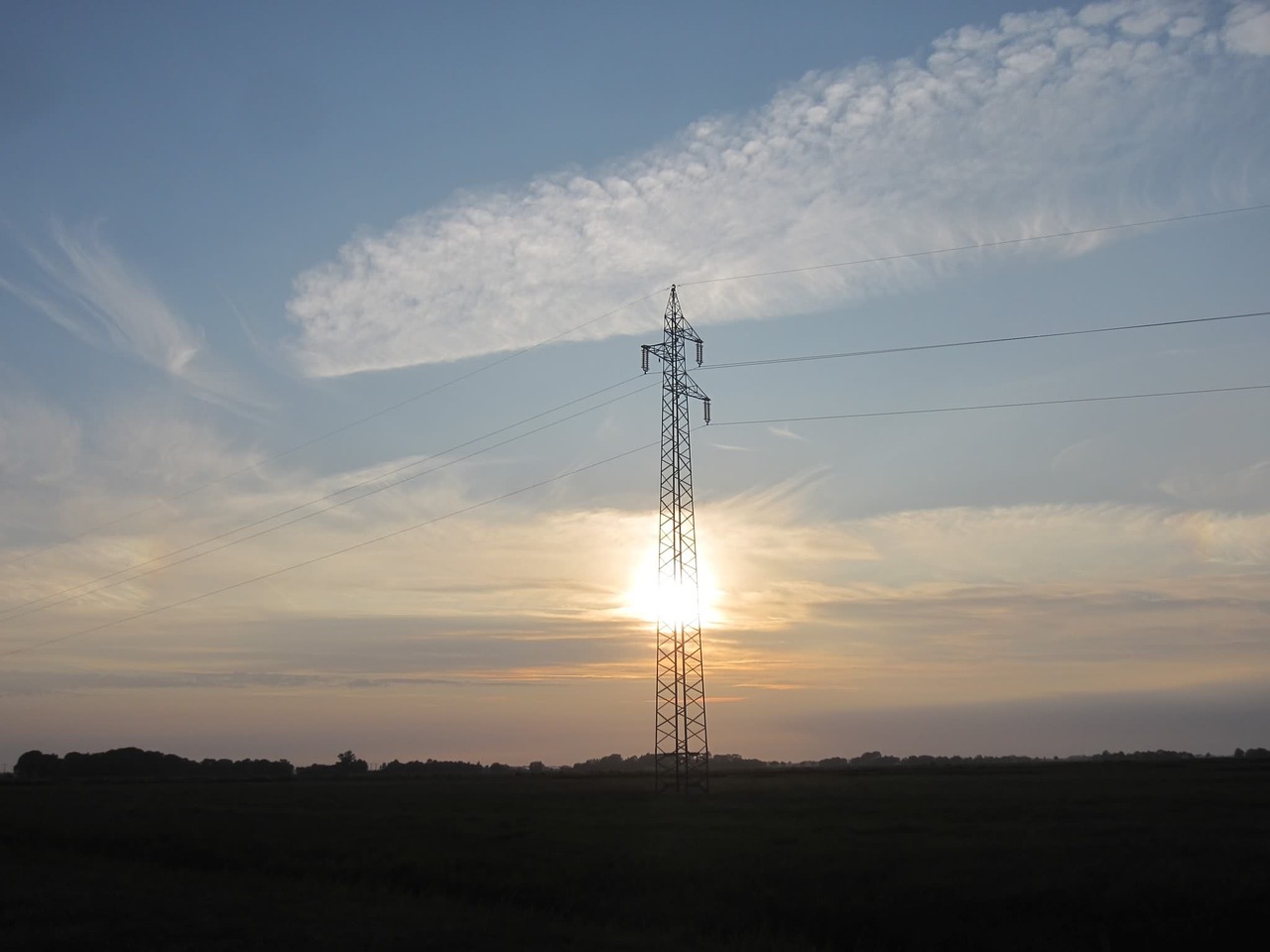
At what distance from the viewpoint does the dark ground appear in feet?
76.2

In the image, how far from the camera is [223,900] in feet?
88.4

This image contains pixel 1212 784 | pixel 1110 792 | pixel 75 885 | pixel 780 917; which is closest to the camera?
pixel 780 917

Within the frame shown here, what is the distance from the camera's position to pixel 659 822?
149 feet

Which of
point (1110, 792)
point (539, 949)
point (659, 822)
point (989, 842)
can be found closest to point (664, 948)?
point (539, 949)

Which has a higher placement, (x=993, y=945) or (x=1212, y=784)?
(x=1212, y=784)

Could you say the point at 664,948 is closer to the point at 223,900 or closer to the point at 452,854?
the point at 223,900

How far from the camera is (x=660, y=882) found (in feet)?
95.0

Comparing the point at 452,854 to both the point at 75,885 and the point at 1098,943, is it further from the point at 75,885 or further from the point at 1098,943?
the point at 1098,943

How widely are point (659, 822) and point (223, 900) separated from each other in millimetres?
22361

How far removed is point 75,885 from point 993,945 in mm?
24916

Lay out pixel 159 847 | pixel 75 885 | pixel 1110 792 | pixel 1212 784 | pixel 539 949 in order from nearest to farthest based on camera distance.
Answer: pixel 539 949 → pixel 75 885 → pixel 159 847 → pixel 1110 792 → pixel 1212 784

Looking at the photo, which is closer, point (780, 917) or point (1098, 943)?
point (1098, 943)

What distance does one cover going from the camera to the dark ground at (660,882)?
23219 millimetres

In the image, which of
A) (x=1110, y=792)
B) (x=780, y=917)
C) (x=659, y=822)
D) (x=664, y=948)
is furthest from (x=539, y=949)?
(x=1110, y=792)
